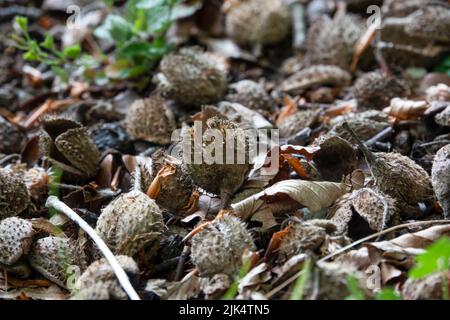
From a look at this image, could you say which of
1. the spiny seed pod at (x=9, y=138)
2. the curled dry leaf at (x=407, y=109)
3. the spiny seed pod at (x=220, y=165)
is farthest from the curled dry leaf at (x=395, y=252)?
the spiny seed pod at (x=9, y=138)

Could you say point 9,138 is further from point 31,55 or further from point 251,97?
point 251,97

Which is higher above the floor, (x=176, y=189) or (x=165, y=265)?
(x=176, y=189)

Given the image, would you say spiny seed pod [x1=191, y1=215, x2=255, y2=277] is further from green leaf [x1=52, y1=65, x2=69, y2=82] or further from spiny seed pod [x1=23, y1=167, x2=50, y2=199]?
green leaf [x1=52, y1=65, x2=69, y2=82]

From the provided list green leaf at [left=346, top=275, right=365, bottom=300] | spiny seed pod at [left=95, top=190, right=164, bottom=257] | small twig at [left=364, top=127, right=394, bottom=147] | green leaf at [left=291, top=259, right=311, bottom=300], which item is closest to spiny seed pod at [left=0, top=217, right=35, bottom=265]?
spiny seed pod at [left=95, top=190, right=164, bottom=257]

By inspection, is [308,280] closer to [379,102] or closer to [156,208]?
[156,208]

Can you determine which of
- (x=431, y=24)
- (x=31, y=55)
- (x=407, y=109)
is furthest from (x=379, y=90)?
(x=31, y=55)

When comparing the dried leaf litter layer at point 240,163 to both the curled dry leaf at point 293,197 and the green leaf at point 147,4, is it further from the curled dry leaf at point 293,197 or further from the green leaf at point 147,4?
the green leaf at point 147,4
